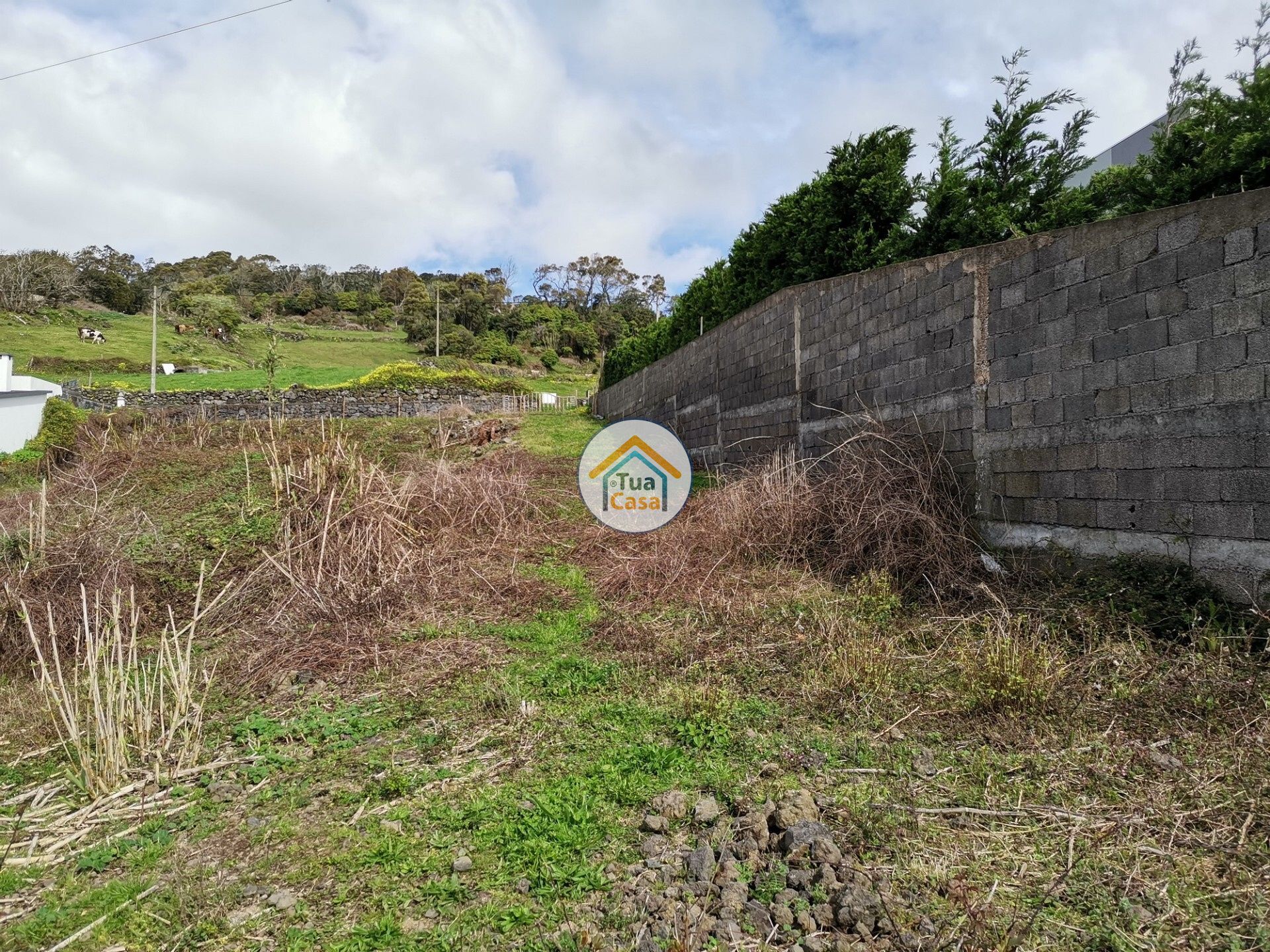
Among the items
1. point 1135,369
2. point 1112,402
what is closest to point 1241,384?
point 1135,369

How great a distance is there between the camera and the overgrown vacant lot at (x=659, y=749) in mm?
1929

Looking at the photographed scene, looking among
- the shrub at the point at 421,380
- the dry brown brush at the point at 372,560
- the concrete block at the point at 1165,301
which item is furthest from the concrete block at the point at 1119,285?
the shrub at the point at 421,380

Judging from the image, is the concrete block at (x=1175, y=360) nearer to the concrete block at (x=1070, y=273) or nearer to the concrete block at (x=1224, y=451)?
the concrete block at (x=1224, y=451)

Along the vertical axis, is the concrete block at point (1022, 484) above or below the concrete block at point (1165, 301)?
below

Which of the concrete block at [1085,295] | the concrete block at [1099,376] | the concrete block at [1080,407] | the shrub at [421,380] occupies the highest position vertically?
the shrub at [421,380]

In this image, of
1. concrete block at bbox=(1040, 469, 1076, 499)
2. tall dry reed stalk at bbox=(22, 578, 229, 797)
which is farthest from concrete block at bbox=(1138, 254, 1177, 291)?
tall dry reed stalk at bbox=(22, 578, 229, 797)

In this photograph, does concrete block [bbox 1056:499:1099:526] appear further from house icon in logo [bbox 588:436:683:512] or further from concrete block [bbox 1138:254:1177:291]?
house icon in logo [bbox 588:436:683:512]

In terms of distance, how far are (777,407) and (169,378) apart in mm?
32934

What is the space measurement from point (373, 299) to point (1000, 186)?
60140 mm

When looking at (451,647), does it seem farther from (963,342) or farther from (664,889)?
(963,342)

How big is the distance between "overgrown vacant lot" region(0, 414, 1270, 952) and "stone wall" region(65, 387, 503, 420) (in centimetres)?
1770

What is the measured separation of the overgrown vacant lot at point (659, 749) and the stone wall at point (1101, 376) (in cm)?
34

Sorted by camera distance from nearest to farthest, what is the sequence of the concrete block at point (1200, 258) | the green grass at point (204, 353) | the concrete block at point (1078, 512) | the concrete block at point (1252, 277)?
1. the concrete block at point (1252, 277)
2. the concrete block at point (1200, 258)
3. the concrete block at point (1078, 512)
4. the green grass at point (204, 353)

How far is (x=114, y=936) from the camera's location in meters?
1.94
